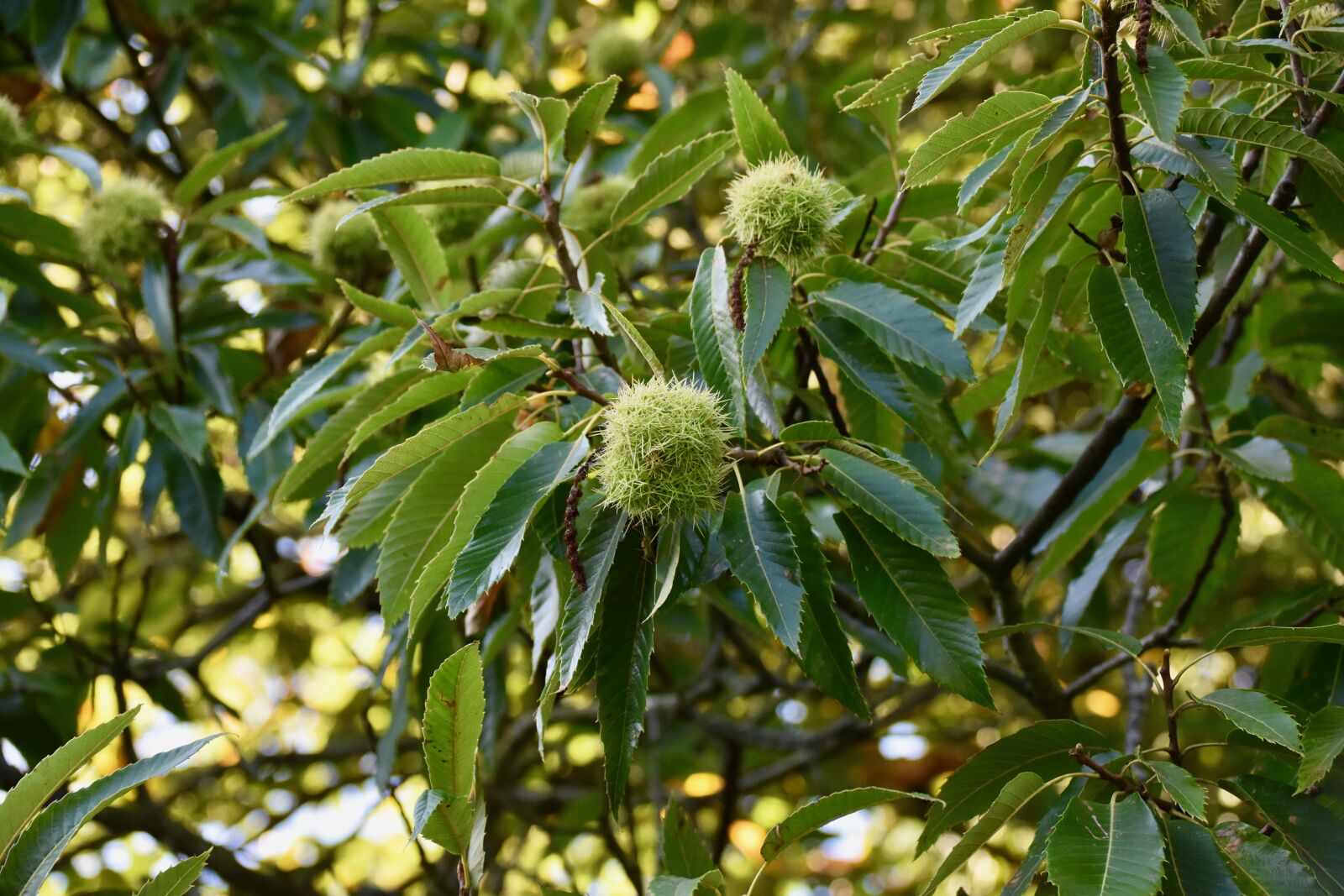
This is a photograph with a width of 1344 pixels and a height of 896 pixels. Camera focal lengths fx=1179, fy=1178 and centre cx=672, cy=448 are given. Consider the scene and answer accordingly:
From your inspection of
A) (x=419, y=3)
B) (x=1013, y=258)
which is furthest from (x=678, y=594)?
(x=419, y=3)

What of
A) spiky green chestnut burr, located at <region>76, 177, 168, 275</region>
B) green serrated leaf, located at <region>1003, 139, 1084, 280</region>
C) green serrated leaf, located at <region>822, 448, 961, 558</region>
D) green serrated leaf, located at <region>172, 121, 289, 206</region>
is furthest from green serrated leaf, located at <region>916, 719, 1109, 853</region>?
spiky green chestnut burr, located at <region>76, 177, 168, 275</region>

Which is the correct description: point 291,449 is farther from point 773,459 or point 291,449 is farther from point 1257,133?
point 1257,133

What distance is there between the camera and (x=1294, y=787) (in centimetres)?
128

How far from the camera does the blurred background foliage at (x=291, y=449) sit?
2.14m

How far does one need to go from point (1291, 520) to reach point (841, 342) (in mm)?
756

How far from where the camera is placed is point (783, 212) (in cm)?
138

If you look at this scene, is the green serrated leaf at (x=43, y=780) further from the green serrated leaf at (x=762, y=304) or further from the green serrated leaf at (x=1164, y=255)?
the green serrated leaf at (x=1164, y=255)

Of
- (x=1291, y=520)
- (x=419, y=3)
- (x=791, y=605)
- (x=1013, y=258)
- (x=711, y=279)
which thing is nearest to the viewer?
(x=791, y=605)

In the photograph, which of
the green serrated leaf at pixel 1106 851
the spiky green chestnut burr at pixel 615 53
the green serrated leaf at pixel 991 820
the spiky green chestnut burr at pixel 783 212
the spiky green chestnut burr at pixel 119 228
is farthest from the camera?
the spiky green chestnut burr at pixel 615 53

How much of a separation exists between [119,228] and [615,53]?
1374mm

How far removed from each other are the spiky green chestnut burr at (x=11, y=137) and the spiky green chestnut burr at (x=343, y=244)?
1.94ft

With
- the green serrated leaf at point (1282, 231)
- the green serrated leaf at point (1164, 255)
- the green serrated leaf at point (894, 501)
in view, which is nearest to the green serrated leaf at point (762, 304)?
the green serrated leaf at point (894, 501)

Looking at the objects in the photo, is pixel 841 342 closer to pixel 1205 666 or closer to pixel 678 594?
pixel 678 594

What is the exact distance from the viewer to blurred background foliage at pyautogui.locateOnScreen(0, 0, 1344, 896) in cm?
214
